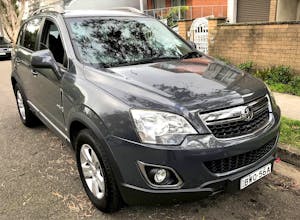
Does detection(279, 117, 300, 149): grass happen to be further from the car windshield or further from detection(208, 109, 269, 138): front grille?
the car windshield

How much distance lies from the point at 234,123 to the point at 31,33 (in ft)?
11.3

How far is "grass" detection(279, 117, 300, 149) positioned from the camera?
162 inches

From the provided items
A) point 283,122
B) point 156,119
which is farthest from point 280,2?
point 156,119

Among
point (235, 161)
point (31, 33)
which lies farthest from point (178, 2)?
point (235, 161)

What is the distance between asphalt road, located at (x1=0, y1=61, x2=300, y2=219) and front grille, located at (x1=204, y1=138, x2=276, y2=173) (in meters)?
0.59

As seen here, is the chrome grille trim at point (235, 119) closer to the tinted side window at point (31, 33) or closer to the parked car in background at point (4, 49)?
the tinted side window at point (31, 33)

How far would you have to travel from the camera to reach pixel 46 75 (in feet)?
12.6

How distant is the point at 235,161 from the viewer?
8.51 feet

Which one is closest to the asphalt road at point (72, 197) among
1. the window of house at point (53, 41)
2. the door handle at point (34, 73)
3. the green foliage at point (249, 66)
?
the door handle at point (34, 73)

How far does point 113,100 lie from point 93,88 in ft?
1.09

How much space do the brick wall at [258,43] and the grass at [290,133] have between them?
2.51 meters

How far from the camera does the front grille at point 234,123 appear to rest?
2510mm

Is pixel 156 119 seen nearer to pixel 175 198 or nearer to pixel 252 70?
pixel 175 198

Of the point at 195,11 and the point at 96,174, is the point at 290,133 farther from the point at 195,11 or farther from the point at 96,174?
the point at 195,11
